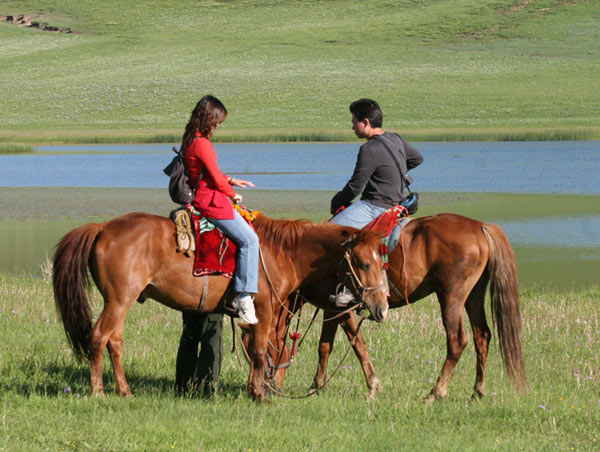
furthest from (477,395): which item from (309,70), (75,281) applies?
(309,70)

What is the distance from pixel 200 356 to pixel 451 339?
2.17 m

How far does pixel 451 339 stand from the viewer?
7207 millimetres

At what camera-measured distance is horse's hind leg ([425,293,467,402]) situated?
7.00 metres

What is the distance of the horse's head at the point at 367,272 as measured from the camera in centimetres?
650

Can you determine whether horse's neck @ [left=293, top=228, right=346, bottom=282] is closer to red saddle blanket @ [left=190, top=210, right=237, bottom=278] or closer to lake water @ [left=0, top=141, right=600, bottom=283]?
red saddle blanket @ [left=190, top=210, right=237, bottom=278]

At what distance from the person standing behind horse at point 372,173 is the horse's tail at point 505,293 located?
0.92 meters

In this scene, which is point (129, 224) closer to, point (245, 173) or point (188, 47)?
point (245, 173)

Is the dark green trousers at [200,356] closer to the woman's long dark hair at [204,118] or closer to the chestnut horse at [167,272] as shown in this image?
the chestnut horse at [167,272]

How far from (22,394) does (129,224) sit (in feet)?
5.29

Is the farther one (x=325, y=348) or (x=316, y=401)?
(x=325, y=348)

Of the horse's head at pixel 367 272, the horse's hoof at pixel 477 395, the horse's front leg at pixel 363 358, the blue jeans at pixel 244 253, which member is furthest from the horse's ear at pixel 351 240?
the horse's hoof at pixel 477 395

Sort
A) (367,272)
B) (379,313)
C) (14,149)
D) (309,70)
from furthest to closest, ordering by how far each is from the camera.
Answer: (309,70)
(14,149)
(367,272)
(379,313)

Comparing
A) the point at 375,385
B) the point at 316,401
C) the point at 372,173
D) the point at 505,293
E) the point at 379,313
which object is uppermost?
the point at 372,173

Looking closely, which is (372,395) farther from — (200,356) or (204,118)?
(204,118)
